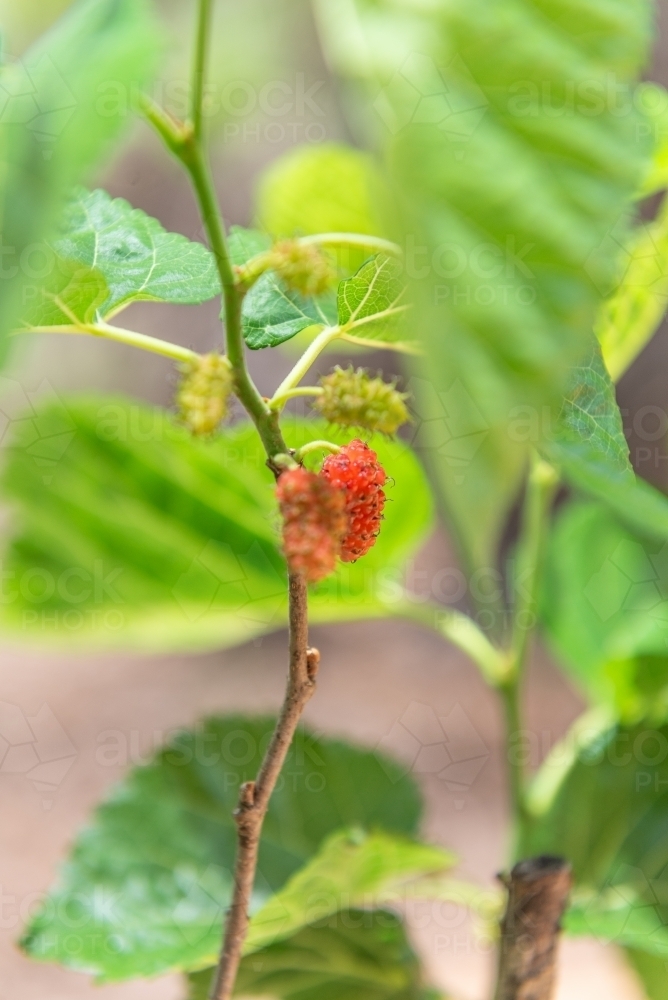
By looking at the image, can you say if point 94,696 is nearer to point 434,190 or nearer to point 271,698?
point 271,698

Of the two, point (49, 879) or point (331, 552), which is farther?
point (49, 879)

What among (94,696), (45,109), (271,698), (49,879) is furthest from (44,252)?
(94,696)

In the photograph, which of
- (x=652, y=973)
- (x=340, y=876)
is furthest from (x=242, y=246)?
(x=652, y=973)

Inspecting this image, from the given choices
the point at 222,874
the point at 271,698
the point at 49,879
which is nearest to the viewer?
the point at 222,874

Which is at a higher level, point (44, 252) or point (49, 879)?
point (44, 252)

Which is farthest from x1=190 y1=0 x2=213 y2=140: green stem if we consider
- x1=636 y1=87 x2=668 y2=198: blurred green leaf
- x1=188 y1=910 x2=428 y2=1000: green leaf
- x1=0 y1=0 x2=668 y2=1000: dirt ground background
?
x1=0 y1=0 x2=668 y2=1000: dirt ground background

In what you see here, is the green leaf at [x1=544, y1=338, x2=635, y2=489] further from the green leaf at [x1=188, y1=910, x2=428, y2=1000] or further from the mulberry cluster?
the green leaf at [x1=188, y1=910, x2=428, y2=1000]
